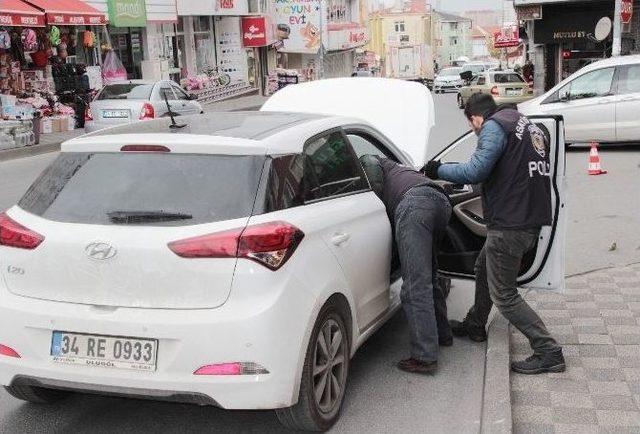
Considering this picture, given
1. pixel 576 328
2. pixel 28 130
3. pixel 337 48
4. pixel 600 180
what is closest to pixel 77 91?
pixel 28 130

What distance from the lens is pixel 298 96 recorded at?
8164 mm

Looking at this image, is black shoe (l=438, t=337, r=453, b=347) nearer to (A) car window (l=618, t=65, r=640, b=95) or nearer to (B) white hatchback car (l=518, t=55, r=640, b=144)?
(B) white hatchback car (l=518, t=55, r=640, b=144)

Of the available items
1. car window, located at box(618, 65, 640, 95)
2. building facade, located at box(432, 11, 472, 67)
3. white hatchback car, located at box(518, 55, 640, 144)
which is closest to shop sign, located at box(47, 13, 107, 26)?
white hatchback car, located at box(518, 55, 640, 144)

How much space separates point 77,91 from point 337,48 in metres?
38.3

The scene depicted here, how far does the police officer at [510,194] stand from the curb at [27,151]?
1426cm

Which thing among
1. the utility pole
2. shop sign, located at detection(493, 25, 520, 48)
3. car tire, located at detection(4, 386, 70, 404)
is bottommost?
car tire, located at detection(4, 386, 70, 404)

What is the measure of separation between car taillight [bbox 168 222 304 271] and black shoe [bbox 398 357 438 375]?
151 cm

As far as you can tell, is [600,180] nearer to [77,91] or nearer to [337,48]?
[77,91]

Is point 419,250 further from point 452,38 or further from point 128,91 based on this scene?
point 452,38

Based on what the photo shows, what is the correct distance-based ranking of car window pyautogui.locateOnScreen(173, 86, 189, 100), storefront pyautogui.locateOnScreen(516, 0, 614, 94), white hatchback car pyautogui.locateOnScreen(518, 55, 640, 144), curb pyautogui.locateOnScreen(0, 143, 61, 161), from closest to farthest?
white hatchback car pyautogui.locateOnScreen(518, 55, 640, 144)
curb pyautogui.locateOnScreen(0, 143, 61, 161)
car window pyautogui.locateOnScreen(173, 86, 189, 100)
storefront pyautogui.locateOnScreen(516, 0, 614, 94)

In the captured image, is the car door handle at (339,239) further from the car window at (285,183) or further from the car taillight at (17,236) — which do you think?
the car taillight at (17,236)

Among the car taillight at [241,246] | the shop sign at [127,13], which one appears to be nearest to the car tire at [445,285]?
the car taillight at [241,246]

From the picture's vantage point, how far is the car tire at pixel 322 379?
3775 millimetres

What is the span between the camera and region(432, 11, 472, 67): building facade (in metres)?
129
